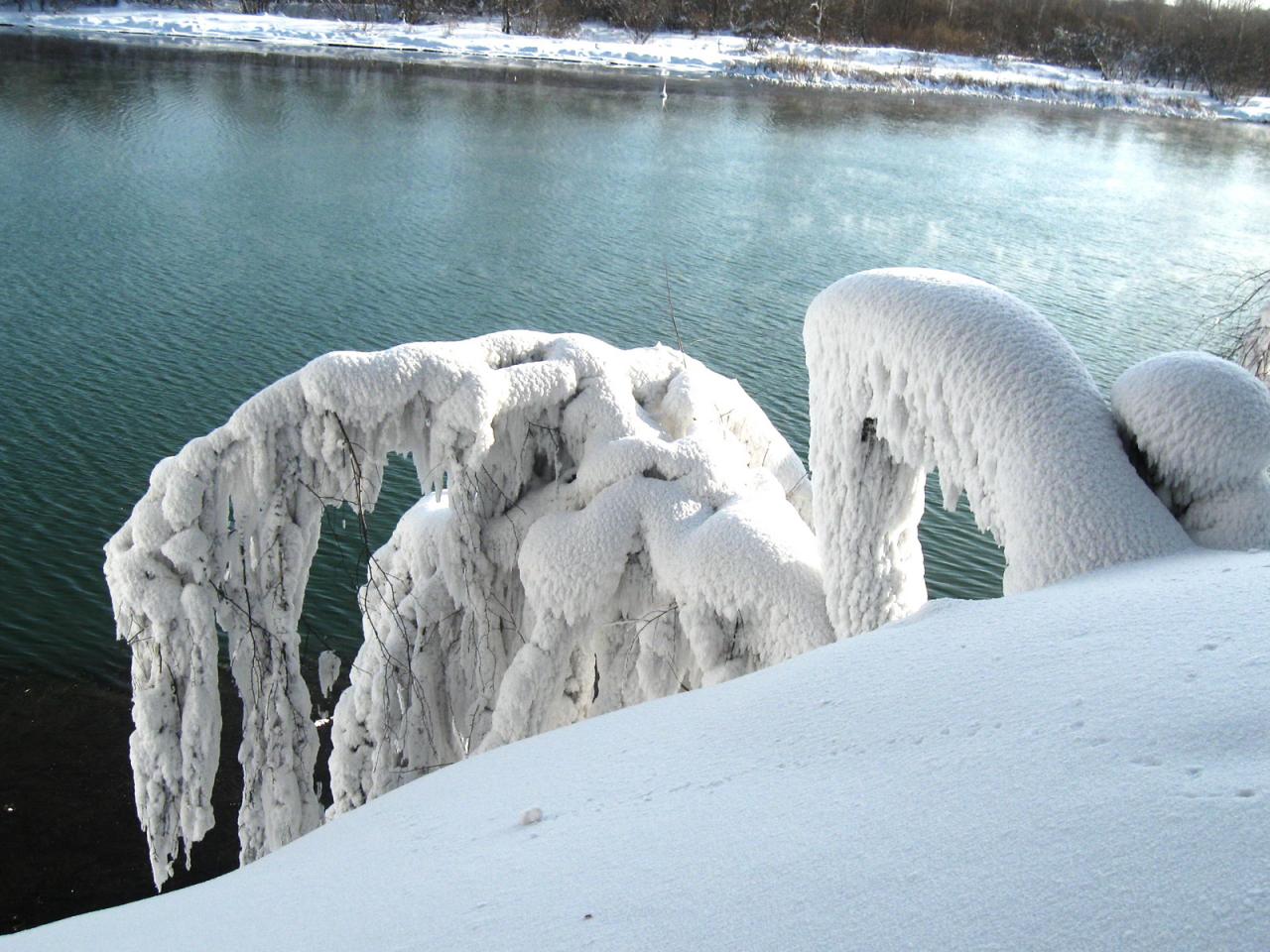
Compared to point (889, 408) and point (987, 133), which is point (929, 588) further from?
point (987, 133)

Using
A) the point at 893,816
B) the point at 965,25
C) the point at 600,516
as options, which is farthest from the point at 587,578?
the point at 965,25

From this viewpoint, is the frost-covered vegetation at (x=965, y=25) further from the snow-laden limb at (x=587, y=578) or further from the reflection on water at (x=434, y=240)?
the snow-laden limb at (x=587, y=578)

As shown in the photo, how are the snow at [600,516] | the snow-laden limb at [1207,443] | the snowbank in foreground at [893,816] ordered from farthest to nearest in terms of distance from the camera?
the snow at [600,516] < the snow-laden limb at [1207,443] < the snowbank in foreground at [893,816]

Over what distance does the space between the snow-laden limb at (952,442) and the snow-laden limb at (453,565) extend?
0.42 metres

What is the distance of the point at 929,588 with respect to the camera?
12438mm

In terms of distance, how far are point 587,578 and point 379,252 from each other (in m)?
16.6

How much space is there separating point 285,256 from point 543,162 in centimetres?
1039

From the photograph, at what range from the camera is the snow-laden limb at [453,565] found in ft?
18.7

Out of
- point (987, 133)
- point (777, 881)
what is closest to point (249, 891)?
point (777, 881)

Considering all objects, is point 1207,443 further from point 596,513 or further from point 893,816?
point 596,513

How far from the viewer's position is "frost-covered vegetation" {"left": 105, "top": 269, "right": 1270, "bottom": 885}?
13.9ft

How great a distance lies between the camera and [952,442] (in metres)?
4.65

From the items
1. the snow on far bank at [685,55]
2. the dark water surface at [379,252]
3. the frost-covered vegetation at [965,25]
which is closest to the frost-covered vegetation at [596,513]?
the dark water surface at [379,252]

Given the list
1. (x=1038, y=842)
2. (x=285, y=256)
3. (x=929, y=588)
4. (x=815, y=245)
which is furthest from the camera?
(x=815, y=245)
